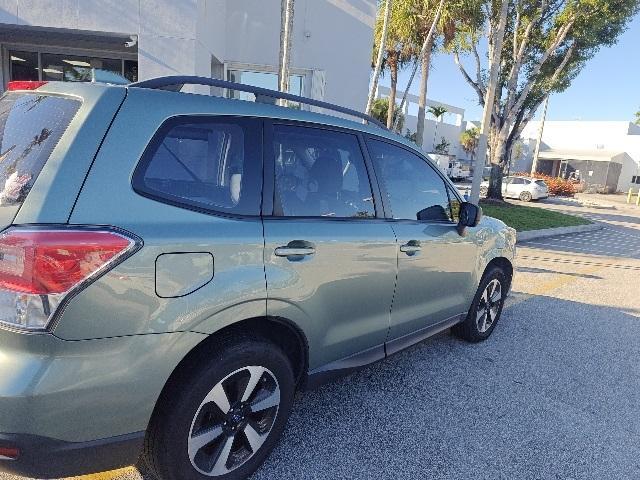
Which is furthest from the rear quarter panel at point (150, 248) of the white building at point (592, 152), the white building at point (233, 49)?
the white building at point (592, 152)

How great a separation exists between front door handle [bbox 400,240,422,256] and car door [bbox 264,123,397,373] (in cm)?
13

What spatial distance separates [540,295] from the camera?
6.28 metres

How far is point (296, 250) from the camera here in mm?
2227

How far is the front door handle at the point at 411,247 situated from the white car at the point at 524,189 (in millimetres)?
23489

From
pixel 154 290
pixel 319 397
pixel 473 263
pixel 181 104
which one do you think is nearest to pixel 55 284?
pixel 154 290

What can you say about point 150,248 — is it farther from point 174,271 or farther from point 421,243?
point 421,243

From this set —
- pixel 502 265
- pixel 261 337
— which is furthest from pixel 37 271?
pixel 502 265

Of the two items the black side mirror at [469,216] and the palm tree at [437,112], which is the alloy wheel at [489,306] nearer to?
the black side mirror at [469,216]

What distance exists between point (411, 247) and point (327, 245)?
810mm

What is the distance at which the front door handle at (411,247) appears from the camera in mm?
2906

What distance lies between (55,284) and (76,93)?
2.70 feet

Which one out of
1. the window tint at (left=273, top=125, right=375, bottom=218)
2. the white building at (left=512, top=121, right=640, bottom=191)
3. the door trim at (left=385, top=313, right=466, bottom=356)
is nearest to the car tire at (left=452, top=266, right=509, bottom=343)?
the door trim at (left=385, top=313, right=466, bottom=356)

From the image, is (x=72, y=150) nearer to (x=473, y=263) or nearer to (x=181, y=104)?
(x=181, y=104)

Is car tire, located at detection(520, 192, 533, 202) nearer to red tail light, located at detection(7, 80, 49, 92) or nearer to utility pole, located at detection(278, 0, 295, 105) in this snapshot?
utility pole, located at detection(278, 0, 295, 105)
